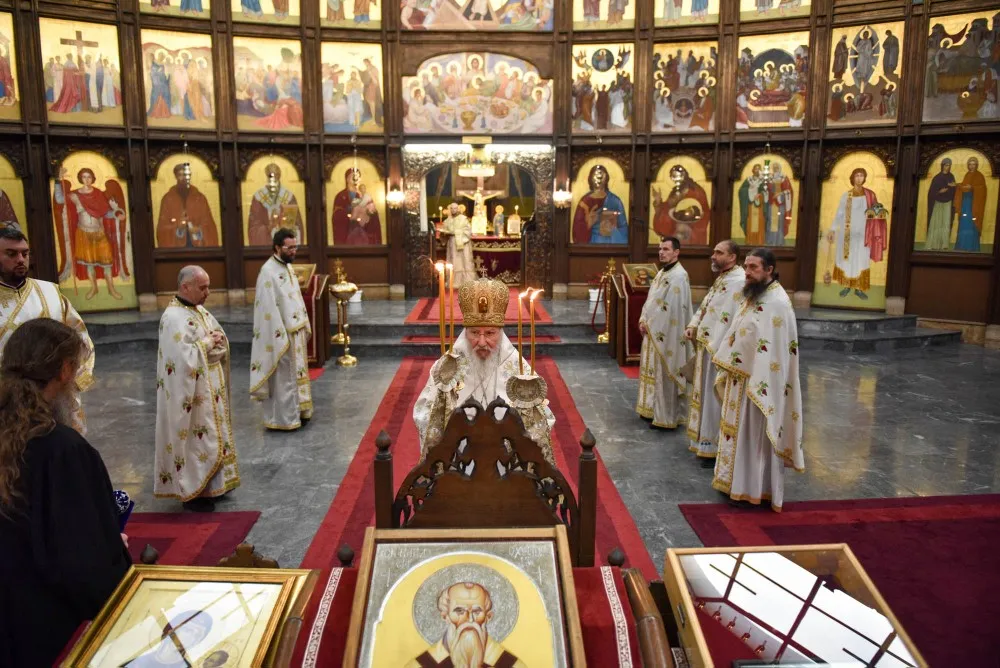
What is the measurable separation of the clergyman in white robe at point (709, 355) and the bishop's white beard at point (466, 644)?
502cm

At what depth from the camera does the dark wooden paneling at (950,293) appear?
1303 centimetres

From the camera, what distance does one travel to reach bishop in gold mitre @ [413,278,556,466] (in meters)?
3.45

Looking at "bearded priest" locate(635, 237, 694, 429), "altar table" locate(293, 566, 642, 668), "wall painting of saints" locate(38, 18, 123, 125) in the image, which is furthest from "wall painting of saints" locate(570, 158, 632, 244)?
"altar table" locate(293, 566, 642, 668)

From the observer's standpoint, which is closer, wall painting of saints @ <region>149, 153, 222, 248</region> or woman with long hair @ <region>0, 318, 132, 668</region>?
woman with long hair @ <region>0, 318, 132, 668</region>

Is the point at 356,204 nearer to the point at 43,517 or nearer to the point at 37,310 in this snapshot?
the point at 37,310

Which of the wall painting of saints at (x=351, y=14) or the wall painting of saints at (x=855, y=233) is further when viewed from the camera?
the wall painting of saints at (x=351, y=14)

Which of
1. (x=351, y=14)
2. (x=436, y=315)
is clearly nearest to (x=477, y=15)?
(x=351, y=14)

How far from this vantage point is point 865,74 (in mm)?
13883

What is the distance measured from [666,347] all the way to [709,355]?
131 centimetres

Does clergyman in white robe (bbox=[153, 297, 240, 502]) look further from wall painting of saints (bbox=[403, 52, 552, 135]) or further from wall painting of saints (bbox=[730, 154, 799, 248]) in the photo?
wall painting of saints (bbox=[730, 154, 799, 248])

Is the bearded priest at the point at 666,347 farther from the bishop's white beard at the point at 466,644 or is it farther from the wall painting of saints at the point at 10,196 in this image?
the wall painting of saints at the point at 10,196

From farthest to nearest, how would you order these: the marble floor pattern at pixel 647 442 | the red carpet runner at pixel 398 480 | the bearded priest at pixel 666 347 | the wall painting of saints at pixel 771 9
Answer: the wall painting of saints at pixel 771 9
the bearded priest at pixel 666 347
the marble floor pattern at pixel 647 442
the red carpet runner at pixel 398 480

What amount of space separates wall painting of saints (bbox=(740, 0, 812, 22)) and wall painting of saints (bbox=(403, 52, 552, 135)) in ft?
15.2

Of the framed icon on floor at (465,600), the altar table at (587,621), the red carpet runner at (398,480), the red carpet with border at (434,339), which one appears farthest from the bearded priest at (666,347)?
the framed icon on floor at (465,600)
